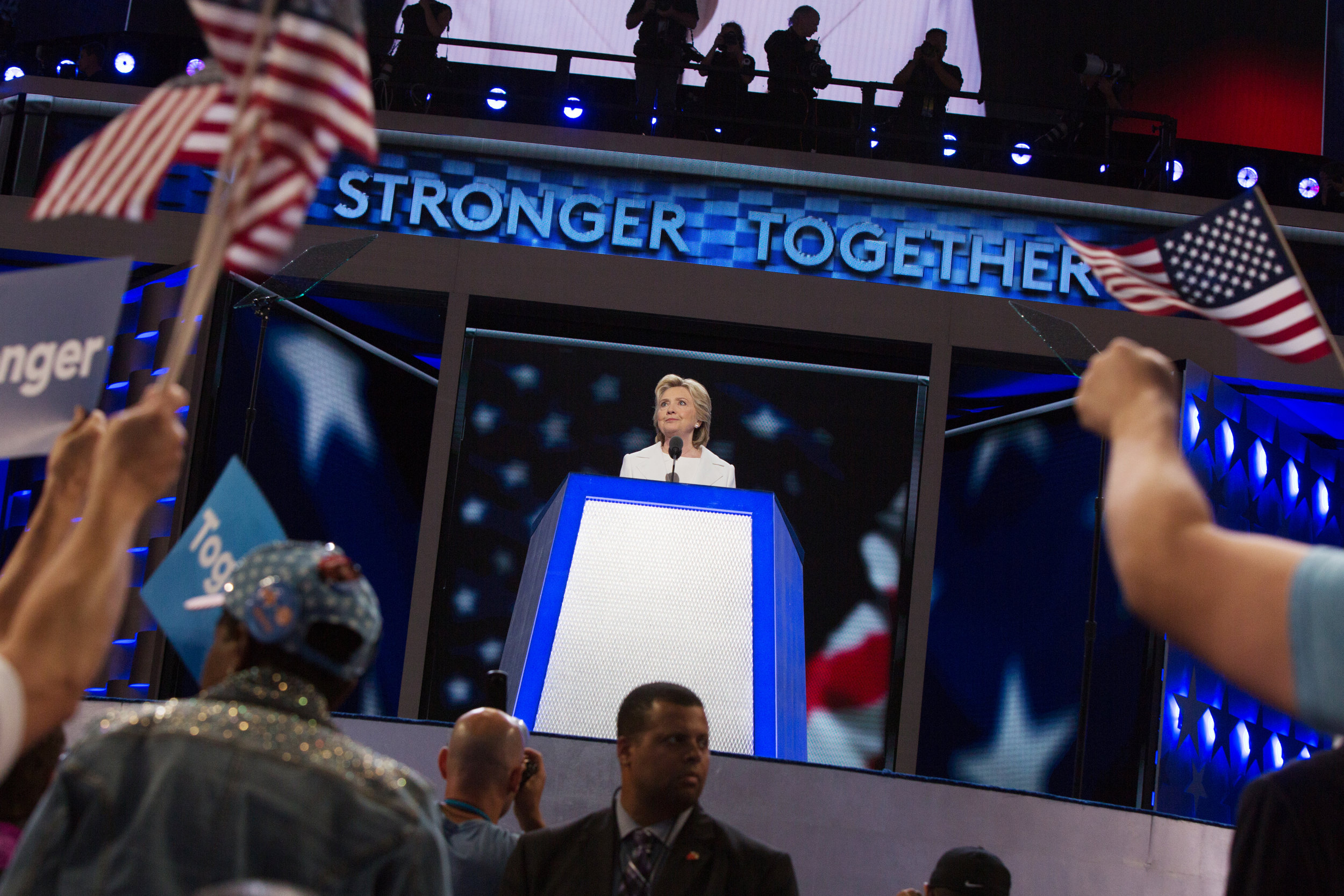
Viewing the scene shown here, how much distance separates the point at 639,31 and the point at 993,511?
4.29 meters

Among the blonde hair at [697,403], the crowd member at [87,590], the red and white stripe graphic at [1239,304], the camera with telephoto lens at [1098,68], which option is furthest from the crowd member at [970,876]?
the camera with telephoto lens at [1098,68]

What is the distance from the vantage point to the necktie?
8.33 feet

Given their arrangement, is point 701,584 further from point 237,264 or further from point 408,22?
point 408,22

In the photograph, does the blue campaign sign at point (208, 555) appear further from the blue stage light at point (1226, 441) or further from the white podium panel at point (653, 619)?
the blue stage light at point (1226, 441)

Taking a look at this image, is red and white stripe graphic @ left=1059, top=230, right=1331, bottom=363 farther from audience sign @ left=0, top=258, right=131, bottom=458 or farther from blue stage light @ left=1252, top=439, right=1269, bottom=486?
blue stage light @ left=1252, top=439, right=1269, bottom=486

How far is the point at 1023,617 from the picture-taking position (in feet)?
32.1

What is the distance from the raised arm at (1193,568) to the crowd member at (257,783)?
0.81 meters

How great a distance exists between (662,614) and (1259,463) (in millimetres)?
6050

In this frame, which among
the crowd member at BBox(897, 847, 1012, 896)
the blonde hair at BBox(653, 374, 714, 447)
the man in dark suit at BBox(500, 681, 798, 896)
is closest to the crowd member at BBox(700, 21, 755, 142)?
the blonde hair at BBox(653, 374, 714, 447)

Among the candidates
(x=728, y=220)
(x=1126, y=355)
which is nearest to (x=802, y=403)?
(x=728, y=220)

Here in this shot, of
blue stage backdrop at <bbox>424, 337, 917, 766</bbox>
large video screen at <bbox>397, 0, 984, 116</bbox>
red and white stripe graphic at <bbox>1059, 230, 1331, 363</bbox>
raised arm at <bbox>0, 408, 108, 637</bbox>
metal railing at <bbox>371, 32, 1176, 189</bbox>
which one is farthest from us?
large video screen at <bbox>397, 0, 984, 116</bbox>

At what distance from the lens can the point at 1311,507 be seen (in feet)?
32.8

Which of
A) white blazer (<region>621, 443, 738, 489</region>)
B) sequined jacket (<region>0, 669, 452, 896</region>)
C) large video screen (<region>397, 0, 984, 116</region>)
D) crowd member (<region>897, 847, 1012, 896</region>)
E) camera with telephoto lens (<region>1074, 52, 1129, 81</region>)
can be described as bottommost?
crowd member (<region>897, 847, 1012, 896</region>)

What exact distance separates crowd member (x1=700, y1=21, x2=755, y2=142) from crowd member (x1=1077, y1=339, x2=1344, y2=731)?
341 inches
